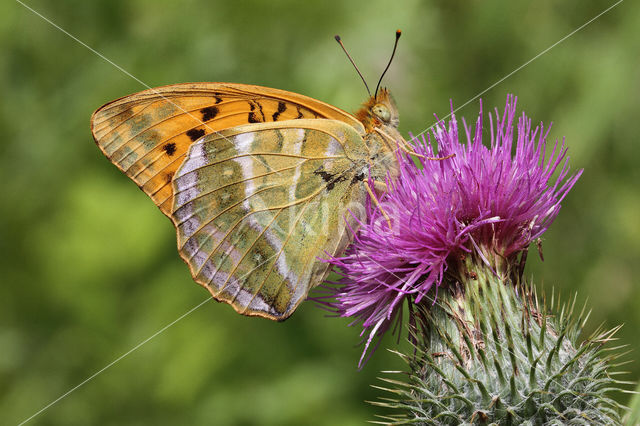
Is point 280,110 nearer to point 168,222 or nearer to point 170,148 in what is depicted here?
point 170,148

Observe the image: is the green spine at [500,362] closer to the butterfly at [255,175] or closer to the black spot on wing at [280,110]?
the butterfly at [255,175]

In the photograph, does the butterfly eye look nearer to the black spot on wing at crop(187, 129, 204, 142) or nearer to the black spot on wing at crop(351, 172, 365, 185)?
the black spot on wing at crop(351, 172, 365, 185)

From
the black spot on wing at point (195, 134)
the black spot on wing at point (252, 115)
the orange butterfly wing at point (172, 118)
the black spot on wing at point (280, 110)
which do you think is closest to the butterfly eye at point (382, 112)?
the orange butterfly wing at point (172, 118)

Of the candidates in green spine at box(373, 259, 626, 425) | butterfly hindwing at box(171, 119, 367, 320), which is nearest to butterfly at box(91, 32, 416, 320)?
butterfly hindwing at box(171, 119, 367, 320)

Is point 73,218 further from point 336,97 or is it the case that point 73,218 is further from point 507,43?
point 507,43

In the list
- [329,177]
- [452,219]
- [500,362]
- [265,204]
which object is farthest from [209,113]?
[500,362]

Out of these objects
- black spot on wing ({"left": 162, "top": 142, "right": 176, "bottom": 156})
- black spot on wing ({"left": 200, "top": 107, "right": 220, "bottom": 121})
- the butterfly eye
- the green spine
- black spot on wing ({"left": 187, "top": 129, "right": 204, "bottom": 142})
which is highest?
the butterfly eye

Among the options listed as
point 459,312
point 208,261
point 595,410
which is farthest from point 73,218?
point 595,410
